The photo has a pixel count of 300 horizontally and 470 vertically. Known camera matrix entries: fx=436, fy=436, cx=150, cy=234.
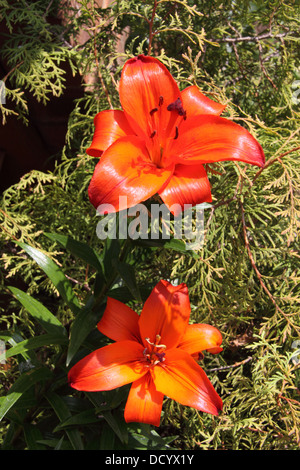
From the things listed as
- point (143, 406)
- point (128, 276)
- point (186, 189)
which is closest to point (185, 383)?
→ point (143, 406)

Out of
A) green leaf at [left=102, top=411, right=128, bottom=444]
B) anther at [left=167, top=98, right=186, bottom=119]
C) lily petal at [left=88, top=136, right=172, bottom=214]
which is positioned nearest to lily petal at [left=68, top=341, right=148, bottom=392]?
green leaf at [left=102, top=411, right=128, bottom=444]

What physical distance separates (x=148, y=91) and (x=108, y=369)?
1.38 ft

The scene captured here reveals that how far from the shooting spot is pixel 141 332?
708mm

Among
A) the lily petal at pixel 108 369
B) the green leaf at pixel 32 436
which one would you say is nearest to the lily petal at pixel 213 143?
the lily petal at pixel 108 369

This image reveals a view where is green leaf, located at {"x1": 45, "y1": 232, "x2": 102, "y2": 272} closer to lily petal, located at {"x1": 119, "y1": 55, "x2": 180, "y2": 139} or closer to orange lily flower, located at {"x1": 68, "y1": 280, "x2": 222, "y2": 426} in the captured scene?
orange lily flower, located at {"x1": 68, "y1": 280, "x2": 222, "y2": 426}

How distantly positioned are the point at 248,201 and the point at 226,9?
19.2 inches

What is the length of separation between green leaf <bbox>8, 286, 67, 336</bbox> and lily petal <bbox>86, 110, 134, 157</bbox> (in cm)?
35

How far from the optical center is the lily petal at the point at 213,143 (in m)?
0.57

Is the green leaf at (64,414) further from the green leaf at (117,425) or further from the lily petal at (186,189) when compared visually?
the lily petal at (186,189)

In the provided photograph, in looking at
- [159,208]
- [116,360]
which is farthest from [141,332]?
[159,208]

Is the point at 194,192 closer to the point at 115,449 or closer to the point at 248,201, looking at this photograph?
the point at 248,201

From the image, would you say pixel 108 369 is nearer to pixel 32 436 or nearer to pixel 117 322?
pixel 117 322

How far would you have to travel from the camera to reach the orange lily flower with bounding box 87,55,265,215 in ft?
1.82

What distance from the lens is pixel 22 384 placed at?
78 cm
